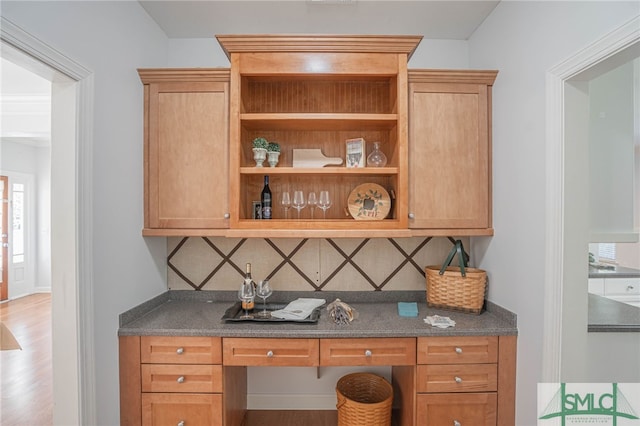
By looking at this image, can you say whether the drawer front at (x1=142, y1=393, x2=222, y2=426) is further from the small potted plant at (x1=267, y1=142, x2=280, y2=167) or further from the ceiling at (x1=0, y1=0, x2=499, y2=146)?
the ceiling at (x1=0, y1=0, x2=499, y2=146)

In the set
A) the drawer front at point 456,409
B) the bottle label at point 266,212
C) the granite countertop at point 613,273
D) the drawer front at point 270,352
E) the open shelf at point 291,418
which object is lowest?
the open shelf at point 291,418

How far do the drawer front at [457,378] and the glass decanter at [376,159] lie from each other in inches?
47.7

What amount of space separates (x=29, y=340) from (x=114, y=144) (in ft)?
11.7

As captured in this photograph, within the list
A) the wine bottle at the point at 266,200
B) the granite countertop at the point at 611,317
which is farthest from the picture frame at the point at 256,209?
the granite countertop at the point at 611,317

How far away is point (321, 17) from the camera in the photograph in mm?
1957

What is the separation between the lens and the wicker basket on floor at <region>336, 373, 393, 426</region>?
5.87 ft

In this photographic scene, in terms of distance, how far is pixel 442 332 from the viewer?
5.40 ft

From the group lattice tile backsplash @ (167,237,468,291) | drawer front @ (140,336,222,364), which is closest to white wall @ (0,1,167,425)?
drawer front @ (140,336,222,364)

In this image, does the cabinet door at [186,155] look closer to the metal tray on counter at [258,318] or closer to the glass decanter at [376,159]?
the metal tray on counter at [258,318]

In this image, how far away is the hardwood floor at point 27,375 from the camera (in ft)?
7.45

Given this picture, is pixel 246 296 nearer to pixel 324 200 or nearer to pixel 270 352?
pixel 270 352

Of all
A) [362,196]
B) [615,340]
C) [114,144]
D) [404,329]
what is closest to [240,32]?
[114,144]

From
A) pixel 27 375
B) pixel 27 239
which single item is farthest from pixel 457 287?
pixel 27 239

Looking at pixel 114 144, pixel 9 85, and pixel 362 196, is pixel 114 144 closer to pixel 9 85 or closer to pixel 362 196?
pixel 362 196
